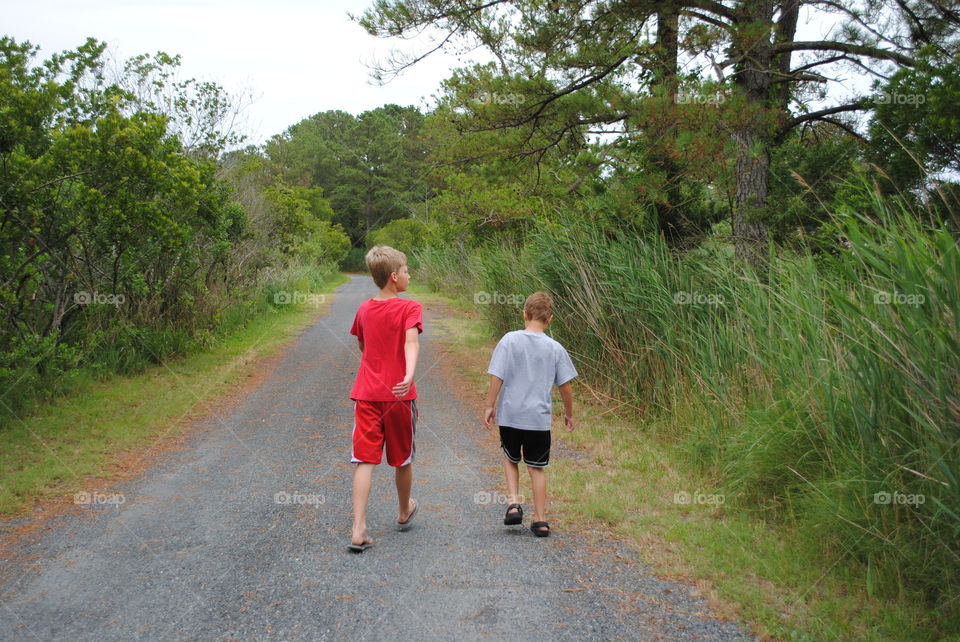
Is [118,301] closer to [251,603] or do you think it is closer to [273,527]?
[273,527]

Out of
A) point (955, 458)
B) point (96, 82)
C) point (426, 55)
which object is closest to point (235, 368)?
point (96, 82)

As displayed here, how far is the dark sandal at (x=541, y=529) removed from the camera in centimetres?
442

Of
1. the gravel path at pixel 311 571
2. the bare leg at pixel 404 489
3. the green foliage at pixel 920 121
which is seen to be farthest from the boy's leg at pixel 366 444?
the green foliage at pixel 920 121

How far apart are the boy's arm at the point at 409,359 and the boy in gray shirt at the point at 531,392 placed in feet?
1.84

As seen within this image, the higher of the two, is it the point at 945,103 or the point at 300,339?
the point at 945,103

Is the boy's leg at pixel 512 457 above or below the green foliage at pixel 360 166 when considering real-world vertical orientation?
below

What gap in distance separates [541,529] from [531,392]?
846 mm

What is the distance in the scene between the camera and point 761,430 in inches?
191

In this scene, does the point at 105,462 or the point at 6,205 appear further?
the point at 6,205

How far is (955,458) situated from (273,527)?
148 inches

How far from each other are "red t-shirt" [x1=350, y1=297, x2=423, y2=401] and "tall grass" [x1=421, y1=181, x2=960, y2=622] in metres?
2.39

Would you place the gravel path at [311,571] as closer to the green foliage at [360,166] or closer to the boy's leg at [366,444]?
the boy's leg at [366,444]

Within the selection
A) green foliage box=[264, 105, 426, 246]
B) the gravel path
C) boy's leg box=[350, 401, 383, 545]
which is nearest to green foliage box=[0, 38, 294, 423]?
Answer: the gravel path

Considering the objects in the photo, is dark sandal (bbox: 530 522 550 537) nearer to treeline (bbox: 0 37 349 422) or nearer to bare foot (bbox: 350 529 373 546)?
bare foot (bbox: 350 529 373 546)
